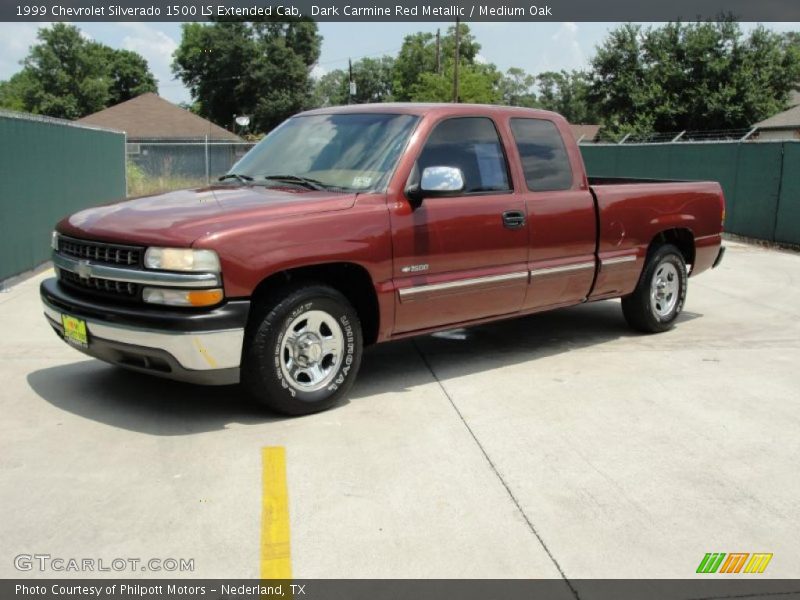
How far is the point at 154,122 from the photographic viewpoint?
44.9 m

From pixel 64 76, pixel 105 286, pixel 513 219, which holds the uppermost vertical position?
pixel 64 76

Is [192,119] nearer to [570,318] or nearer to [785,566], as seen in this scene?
[570,318]

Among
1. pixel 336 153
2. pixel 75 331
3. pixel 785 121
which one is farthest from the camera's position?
pixel 785 121

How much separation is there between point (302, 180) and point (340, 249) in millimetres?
826

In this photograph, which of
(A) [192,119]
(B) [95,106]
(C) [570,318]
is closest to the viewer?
(C) [570,318]

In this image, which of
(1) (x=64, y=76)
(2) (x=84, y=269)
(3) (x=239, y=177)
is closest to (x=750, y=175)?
(3) (x=239, y=177)

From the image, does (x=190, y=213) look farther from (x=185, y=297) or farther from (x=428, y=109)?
(x=428, y=109)

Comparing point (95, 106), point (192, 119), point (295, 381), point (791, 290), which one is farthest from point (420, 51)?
point (295, 381)

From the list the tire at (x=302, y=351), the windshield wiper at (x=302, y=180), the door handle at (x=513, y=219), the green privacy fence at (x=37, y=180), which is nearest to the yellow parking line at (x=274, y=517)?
the tire at (x=302, y=351)

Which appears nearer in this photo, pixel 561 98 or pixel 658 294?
pixel 658 294

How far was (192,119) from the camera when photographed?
45.5 m

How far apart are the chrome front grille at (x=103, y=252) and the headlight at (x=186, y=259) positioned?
0.50 ft

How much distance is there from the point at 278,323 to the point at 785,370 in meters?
4.10

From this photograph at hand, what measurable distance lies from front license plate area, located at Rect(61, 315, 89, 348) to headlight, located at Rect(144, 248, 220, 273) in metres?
0.74
